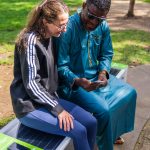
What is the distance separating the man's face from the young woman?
336mm

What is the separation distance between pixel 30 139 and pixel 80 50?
38.8 inches

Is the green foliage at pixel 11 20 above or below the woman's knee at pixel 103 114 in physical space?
below

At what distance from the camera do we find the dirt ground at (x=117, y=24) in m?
4.88

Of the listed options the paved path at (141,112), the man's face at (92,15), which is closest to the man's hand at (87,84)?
the man's face at (92,15)

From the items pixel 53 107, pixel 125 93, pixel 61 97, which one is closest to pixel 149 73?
pixel 125 93

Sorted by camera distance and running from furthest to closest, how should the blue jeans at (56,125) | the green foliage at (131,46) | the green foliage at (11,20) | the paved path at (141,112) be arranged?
1. the green foliage at (11,20)
2. the green foliage at (131,46)
3. the paved path at (141,112)
4. the blue jeans at (56,125)

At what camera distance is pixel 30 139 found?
3.02m

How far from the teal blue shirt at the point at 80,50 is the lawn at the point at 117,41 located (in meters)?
2.92

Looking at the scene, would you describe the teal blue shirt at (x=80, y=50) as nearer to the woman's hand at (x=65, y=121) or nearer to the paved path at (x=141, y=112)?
the woman's hand at (x=65, y=121)

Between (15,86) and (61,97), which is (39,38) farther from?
(61,97)

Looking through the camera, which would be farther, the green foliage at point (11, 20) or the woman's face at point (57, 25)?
the green foliage at point (11, 20)

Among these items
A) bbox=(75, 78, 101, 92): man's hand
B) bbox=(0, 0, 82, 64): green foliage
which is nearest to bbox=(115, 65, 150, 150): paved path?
bbox=(75, 78, 101, 92): man's hand

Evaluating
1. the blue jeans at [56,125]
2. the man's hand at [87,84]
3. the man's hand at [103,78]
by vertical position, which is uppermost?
the man's hand at [87,84]

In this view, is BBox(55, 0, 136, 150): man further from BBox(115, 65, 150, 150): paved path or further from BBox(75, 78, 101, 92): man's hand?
BBox(115, 65, 150, 150): paved path
